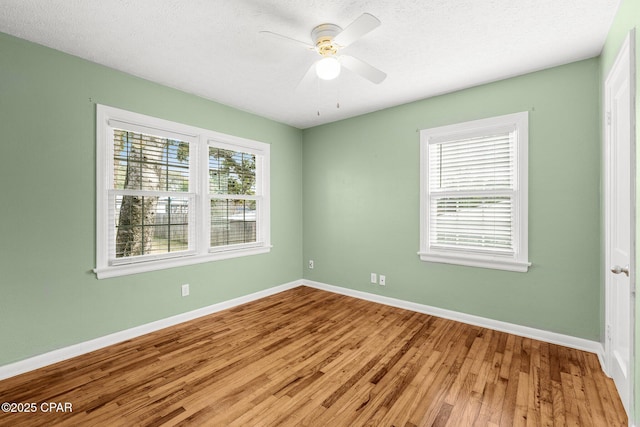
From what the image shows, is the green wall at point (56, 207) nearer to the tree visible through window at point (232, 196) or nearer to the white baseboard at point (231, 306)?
the white baseboard at point (231, 306)

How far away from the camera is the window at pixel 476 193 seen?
2.95m

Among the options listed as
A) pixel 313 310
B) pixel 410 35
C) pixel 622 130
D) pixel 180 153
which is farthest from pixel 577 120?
pixel 180 153

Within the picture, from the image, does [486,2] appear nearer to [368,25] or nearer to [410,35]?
[410,35]

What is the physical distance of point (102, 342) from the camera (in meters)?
2.72

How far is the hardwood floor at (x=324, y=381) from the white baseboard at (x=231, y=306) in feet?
0.28

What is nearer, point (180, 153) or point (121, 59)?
point (121, 59)

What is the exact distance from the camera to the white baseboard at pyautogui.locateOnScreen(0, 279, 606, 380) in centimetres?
237

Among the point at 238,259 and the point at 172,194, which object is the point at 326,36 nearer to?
the point at 172,194

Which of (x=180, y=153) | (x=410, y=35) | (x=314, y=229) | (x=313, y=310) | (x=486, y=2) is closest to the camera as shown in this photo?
(x=486, y=2)

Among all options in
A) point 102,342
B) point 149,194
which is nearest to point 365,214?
point 149,194

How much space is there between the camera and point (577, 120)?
2.66 meters

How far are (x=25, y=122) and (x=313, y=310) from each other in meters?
3.28

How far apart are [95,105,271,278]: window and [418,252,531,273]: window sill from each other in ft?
7.51

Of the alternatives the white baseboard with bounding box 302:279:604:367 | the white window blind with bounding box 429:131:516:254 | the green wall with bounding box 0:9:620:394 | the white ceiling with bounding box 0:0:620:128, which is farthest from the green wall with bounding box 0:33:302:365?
the white window blind with bounding box 429:131:516:254
